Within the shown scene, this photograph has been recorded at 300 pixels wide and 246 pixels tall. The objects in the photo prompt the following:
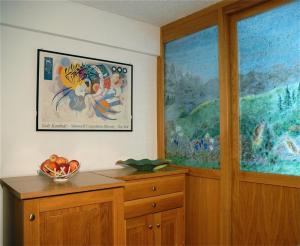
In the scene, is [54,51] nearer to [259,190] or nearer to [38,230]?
[38,230]

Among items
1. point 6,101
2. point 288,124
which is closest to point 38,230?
point 6,101

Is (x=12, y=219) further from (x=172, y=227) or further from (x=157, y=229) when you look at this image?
(x=172, y=227)

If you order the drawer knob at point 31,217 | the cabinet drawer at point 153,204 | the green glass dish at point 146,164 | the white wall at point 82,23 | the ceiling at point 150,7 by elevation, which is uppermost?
the ceiling at point 150,7

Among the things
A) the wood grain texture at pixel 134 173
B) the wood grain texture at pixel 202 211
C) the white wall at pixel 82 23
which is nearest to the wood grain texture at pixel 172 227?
the wood grain texture at pixel 202 211

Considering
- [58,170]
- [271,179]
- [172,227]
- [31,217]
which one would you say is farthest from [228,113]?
[31,217]

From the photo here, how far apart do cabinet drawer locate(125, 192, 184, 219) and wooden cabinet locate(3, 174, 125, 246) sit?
0.77 feet

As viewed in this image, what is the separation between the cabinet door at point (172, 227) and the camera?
7.97 feet

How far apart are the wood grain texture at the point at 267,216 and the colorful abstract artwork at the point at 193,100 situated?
37 cm

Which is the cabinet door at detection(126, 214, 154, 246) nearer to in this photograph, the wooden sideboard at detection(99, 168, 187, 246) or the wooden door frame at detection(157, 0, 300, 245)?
the wooden sideboard at detection(99, 168, 187, 246)

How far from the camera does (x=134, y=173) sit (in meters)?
2.38

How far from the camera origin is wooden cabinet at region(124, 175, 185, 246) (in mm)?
2250

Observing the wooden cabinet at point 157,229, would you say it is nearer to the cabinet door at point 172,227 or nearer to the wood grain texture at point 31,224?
the cabinet door at point 172,227

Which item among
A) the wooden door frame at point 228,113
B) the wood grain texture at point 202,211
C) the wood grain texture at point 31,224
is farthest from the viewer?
the wood grain texture at point 202,211

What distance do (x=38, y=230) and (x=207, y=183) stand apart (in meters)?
1.42
